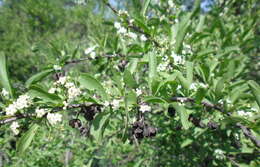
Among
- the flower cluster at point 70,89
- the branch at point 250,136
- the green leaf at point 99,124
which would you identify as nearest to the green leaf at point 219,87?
the branch at point 250,136

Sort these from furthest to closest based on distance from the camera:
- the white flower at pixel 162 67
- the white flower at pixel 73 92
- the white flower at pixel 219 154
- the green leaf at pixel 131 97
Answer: the white flower at pixel 219 154
the white flower at pixel 162 67
the white flower at pixel 73 92
the green leaf at pixel 131 97

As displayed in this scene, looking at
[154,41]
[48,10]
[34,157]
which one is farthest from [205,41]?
[48,10]

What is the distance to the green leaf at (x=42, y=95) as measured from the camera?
38.8 inches

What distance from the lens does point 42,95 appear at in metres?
1.00

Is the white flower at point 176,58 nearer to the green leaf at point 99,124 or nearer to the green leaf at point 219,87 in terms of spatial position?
the green leaf at point 219,87

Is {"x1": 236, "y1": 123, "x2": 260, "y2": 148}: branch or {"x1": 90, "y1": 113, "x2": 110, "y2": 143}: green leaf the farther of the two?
{"x1": 236, "y1": 123, "x2": 260, "y2": 148}: branch

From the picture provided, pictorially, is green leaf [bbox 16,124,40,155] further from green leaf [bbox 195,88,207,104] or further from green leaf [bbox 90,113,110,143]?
green leaf [bbox 195,88,207,104]

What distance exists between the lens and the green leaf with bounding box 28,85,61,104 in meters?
0.98

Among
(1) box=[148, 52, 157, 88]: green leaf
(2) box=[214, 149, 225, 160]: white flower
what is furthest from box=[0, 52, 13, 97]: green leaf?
(2) box=[214, 149, 225, 160]: white flower

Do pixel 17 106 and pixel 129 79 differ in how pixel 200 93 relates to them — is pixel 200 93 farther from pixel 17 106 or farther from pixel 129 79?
pixel 17 106

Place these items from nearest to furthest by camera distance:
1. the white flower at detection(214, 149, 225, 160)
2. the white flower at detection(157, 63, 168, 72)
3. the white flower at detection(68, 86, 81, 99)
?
the white flower at detection(68, 86, 81, 99), the white flower at detection(157, 63, 168, 72), the white flower at detection(214, 149, 225, 160)

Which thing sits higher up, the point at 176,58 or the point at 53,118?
the point at 176,58

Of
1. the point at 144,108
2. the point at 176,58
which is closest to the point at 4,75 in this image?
the point at 144,108

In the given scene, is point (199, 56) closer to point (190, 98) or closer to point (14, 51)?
point (190, 98)
